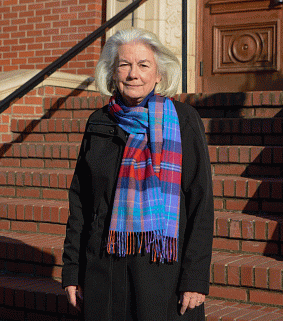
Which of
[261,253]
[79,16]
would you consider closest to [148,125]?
[261,253]

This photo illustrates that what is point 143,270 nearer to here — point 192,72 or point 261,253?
point 261,253

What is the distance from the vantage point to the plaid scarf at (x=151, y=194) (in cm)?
212

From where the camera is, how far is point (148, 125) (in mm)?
2266

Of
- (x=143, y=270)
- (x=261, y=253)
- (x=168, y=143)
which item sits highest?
(x=168, y=143)

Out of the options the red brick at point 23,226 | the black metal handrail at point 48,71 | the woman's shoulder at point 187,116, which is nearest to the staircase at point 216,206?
the red brick at point 23,226

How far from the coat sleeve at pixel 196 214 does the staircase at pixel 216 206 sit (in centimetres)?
113

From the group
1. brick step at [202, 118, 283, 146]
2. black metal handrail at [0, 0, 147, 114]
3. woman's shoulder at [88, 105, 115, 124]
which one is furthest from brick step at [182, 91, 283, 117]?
woman's shoulder at [88, 105, 115, 124]

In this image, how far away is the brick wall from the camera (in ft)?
22.7

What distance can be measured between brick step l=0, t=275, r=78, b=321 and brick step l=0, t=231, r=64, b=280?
4.3 inches

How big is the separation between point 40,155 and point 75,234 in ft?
9.72

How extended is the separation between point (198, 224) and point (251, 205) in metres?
1.97

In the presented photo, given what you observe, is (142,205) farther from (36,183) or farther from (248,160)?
(36,183)

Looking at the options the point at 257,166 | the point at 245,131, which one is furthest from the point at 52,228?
the point at 245,131

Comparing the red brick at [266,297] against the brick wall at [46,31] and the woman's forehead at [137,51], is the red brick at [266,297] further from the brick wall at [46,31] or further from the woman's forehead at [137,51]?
the brick wall at [46,31]
